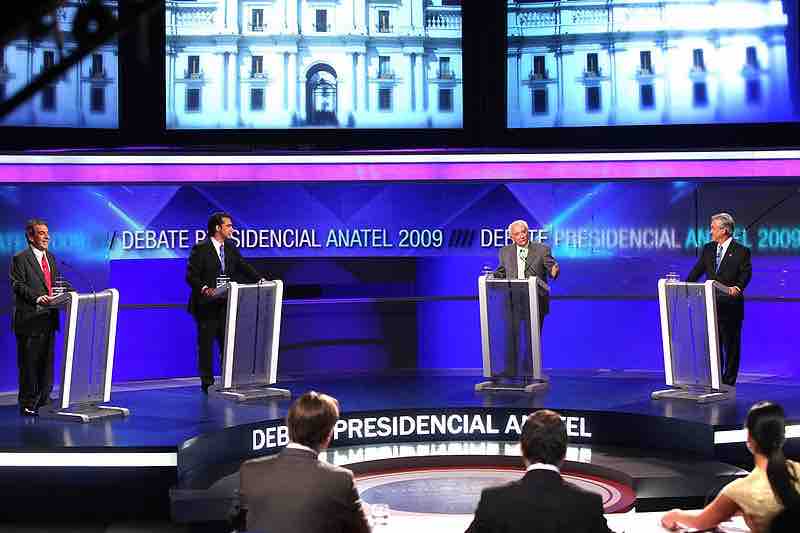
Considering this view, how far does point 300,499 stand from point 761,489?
127 centimetres

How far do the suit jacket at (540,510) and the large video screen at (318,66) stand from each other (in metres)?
6.84

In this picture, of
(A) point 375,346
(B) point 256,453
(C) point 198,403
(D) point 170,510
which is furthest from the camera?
(A) point 375,346

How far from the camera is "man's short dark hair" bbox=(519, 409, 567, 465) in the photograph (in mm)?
3127

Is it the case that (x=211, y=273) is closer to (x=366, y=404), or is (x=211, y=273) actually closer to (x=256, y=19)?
(x=366, y=404)

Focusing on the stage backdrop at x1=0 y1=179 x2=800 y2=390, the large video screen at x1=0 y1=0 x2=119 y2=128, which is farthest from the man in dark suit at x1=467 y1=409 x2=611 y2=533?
the large video screen at x1=0 y1=0 x2=119 y2=128

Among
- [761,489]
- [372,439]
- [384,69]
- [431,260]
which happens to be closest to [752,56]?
[384,69]

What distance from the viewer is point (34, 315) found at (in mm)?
6629

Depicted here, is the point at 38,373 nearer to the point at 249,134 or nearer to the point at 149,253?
the point at 149,253

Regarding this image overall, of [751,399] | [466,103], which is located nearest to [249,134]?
[466,103]

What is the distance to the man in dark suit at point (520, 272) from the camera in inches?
299

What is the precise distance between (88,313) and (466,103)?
424 centimetres

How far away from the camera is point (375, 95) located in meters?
9.70

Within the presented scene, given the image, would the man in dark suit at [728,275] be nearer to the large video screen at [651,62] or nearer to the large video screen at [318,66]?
the large video screen at [651,62]

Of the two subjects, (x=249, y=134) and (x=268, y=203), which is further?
(x=249, y=134)
